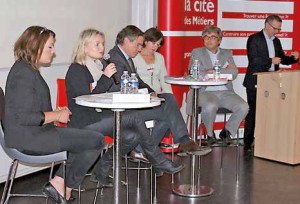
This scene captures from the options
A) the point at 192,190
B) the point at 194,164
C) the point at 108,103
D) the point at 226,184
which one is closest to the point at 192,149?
the point at 194,164

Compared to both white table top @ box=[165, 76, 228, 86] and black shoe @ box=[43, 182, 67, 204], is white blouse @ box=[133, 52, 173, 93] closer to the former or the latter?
white table top @ box=[165, 76, 228, 86]

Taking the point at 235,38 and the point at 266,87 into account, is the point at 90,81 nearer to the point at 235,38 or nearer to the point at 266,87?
the point at 266,87

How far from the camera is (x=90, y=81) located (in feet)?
13.7

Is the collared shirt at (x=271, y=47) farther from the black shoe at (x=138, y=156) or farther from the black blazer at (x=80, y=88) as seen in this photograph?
the black blazer at (x=80, y=88)

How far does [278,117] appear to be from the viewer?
5.79 meters

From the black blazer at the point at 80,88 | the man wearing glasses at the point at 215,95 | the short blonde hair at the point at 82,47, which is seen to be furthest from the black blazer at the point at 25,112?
the man wearing glasses at the point at 215,95

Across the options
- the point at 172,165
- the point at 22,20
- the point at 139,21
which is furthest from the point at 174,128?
the point at 139,21

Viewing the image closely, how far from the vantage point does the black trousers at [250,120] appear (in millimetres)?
6301

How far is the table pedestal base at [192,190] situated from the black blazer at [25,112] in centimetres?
142

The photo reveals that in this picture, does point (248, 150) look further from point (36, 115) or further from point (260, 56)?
point (36, 115)

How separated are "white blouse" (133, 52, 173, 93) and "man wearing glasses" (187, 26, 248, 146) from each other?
38cm

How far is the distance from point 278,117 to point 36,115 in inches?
118

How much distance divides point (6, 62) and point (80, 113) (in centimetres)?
101

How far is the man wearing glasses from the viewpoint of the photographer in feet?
18.4
